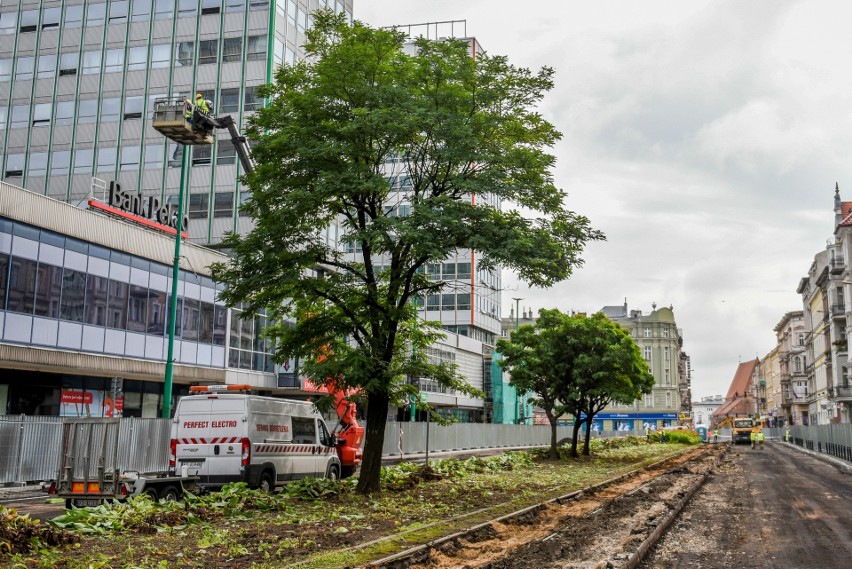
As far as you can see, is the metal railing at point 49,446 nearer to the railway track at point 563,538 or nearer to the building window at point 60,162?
the railway track at point 563,538

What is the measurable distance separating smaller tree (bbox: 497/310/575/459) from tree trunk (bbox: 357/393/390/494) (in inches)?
820

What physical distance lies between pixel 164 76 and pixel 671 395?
91.0 meters

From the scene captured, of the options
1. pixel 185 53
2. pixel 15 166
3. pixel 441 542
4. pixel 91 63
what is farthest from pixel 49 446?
pixel 91 63

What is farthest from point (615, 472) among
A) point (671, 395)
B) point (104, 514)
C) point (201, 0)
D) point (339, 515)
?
point (671, 395)

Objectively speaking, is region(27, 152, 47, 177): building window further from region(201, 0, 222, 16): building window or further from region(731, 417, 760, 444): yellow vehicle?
region(731, 417, 760, 444): yellow vehicle

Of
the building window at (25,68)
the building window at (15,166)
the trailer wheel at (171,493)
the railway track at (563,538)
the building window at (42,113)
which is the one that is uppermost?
the building window at (25,68)

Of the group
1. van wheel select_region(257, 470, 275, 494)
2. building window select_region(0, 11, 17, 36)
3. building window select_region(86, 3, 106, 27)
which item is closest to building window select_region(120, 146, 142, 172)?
building window select_region(86, 3, 106, 27)

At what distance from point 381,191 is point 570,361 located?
79.0ft

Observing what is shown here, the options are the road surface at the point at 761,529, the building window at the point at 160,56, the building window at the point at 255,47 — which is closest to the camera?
the road surface at the point at 761,529

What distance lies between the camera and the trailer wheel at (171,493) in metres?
15.4

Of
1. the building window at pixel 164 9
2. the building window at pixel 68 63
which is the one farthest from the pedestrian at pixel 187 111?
the building window at pixel 68 63

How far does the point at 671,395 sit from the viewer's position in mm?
118875

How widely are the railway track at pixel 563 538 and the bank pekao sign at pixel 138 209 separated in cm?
2296

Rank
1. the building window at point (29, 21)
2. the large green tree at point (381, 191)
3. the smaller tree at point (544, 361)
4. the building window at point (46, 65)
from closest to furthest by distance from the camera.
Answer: the large green tree at point (381, 191)
the smaller tree at point (544, 361)
the building window at point (46, 65)
the building window at point (29, 21)
